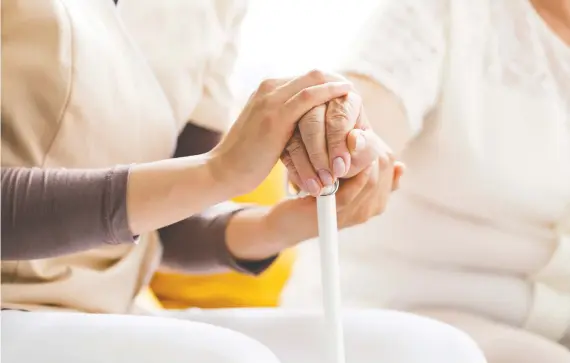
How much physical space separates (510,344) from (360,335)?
0.20 meters

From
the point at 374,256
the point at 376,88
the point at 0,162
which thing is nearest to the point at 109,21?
the point at 0,162

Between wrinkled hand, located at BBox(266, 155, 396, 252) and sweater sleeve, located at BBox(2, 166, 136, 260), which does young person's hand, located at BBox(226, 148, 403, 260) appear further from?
sweater sleeve, located at BBox(2, 166, 136, 260)

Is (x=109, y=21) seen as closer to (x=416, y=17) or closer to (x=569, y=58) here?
(x=416, y=17)

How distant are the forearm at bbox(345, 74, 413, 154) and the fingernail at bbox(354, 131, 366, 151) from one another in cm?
19

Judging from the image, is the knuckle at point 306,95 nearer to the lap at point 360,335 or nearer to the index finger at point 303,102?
the index finger at point 303,102

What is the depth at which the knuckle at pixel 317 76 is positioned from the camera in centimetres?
62

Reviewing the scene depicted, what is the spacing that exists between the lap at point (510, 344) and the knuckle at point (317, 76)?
0.36 meters

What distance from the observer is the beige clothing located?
63 centimetres

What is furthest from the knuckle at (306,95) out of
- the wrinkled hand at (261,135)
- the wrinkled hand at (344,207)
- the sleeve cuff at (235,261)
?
the sleeve cuff at (235,261)

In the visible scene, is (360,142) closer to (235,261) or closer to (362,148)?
(362,148)

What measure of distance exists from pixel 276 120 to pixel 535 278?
43cm

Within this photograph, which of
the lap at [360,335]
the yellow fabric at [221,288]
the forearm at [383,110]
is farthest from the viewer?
the yellow fabric at [221,288]

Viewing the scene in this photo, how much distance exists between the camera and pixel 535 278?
2.88 feet

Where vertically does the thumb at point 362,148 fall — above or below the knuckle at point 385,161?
above
